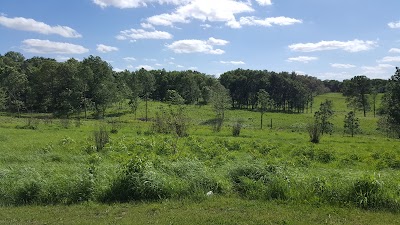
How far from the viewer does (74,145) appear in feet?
73.4

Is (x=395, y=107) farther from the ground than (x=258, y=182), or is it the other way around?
(x=395, y=107)

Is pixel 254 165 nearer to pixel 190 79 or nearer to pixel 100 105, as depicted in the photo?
pixel 100 105

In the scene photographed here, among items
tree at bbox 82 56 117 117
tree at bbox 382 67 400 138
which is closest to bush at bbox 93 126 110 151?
tree at bbox 382 67 400 138

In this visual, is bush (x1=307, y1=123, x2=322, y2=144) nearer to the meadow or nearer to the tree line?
the tree line

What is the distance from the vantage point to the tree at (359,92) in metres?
96.4

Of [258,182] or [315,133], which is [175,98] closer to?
[258,182]

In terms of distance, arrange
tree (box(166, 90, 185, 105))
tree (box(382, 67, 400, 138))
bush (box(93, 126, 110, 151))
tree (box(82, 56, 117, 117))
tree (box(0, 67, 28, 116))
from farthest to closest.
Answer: tree (box(0, 67, 28, 116)) < tree (box(82, 56, 117, 117)) < tree (box(382, 67, 400, 138)) < tree (box(166, 90, 185, 105)) < bush (box(93, 126, 110, 151))

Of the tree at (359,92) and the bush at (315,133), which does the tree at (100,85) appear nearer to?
the bush at (315,133)

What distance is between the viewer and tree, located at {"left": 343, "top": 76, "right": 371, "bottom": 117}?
96.4 meters

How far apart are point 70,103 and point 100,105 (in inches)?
252

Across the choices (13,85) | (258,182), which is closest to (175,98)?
(258,182)

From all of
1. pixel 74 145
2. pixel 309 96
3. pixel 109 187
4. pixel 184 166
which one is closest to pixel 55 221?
pixel 109 187

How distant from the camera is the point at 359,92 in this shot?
3910 inches

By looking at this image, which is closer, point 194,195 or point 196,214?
point 196,214
